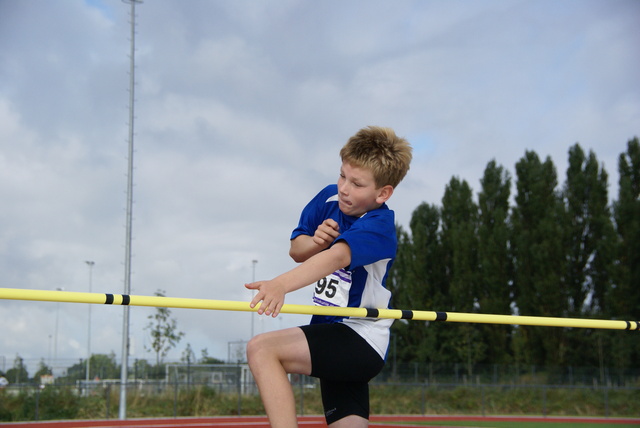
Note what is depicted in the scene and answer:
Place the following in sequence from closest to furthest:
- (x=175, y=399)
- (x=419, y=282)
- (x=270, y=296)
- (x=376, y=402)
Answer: (x=270, y=296) → (x=175, y=399) → (x=376, y=402) → (x=419, y=282)

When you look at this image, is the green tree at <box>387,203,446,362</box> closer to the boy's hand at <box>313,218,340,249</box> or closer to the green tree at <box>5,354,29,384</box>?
the green tree at <box>5,354,29,384</box>

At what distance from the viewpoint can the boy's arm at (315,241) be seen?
3098 mm

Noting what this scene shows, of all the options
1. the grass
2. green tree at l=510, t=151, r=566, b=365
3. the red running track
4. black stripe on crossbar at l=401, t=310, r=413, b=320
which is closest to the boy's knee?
black stripe on crossbar at l=401, t=310, r=413, b=320

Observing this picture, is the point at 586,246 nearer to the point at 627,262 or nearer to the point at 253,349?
the point at 627,262

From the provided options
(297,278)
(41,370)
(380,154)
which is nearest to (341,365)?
(297,278)

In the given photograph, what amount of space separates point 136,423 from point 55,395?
284 cm

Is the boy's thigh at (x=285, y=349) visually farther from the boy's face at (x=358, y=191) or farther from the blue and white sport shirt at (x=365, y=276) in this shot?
the boy's face at (x=358, y=191)

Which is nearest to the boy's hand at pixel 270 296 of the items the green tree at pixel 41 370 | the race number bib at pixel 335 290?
the race number bib at pixel 335 290

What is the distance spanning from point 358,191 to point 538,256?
112ft

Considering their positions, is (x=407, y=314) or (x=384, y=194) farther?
(x=407, y=314)

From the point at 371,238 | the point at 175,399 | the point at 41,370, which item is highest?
the point at 371,238

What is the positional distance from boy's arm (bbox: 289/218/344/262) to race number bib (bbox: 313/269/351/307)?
0.15 m

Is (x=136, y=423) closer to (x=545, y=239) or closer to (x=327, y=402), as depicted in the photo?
(x=327, y=402)

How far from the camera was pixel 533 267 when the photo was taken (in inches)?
1428
